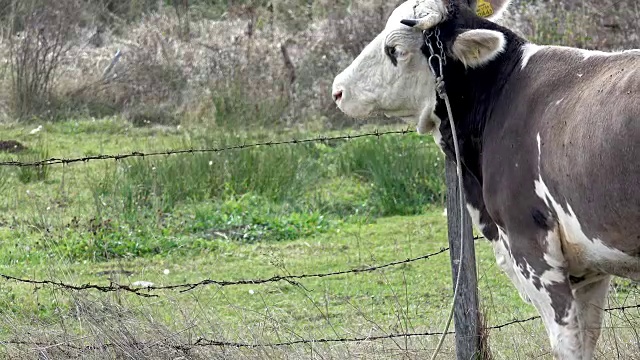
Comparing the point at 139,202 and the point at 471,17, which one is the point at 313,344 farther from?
the point at 139,202

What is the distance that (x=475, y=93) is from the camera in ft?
15.7

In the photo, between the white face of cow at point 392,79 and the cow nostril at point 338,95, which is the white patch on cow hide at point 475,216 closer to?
the white face of cow at point 392,79

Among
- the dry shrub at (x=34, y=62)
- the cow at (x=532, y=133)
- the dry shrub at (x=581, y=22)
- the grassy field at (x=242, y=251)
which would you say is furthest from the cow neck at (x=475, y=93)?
the dry shrub at (x=34, y=62)

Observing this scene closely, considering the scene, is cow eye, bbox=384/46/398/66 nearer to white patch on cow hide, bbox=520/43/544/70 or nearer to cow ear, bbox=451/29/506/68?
cow ear, bbox=451/29/506/68

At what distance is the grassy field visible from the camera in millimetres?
5598

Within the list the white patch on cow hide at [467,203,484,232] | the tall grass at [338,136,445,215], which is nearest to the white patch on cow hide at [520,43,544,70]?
the white patch on cow hide at [467,203,484,232]

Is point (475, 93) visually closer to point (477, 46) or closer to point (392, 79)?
point (477, 46)

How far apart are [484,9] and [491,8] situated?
53 mm

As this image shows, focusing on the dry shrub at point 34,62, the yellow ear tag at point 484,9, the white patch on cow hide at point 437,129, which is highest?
the yellow ear tag at point 484,9

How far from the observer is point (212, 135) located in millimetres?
12352

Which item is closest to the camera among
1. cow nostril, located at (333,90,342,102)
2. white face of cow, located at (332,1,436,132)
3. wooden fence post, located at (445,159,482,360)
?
white face of cow, located at (332,1,436,132)

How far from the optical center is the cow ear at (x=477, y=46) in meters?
4.57

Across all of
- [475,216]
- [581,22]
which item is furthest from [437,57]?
[581,22]

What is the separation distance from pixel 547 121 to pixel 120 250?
544 centimetres
